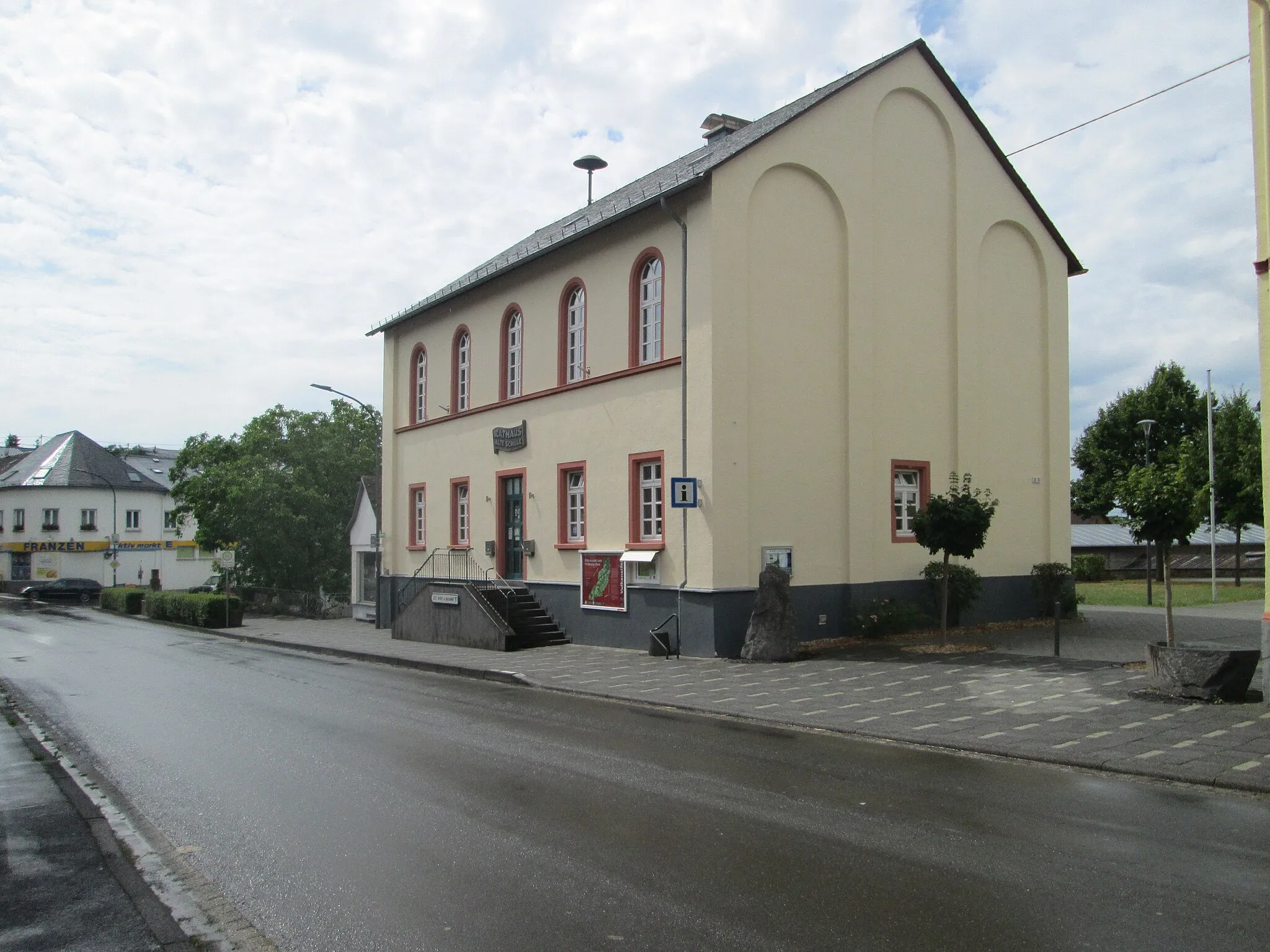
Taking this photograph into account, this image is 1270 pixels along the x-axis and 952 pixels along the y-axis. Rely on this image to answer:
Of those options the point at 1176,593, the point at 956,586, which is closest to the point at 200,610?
the point at 956,586

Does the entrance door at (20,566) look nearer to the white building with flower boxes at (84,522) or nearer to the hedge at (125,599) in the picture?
the white building with flower boxes at (84,522)

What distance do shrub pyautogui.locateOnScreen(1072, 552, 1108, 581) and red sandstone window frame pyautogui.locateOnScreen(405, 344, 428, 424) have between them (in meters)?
33.0

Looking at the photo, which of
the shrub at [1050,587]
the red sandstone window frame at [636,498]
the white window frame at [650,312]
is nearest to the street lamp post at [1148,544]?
the shrub at [1050,587]

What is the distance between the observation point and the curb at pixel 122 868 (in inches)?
187

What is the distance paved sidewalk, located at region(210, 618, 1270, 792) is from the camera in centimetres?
848

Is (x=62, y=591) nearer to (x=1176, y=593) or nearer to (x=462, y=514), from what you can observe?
(x=462, y=514)

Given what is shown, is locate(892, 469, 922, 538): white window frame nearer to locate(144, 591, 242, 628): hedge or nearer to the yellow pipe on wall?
the yellow pipe on wall

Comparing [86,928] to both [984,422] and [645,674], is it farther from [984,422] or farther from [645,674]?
[984,422]

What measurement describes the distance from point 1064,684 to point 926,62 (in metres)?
14.0

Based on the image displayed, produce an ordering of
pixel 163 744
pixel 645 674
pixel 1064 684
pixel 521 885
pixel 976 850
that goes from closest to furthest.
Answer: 1. pixel 521 885
2. pixel 976 850
3. pixel 163 744
4. pixel 1064 684
5. pixel 645 674

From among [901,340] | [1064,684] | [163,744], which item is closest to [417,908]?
[163,744]

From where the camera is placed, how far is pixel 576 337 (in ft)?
69.3

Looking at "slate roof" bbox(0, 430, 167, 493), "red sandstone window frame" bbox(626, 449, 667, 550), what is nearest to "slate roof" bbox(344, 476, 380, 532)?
"red sandstone window frame" bbox(626, 449, 667, 550)

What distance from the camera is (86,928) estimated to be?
15.9ft
